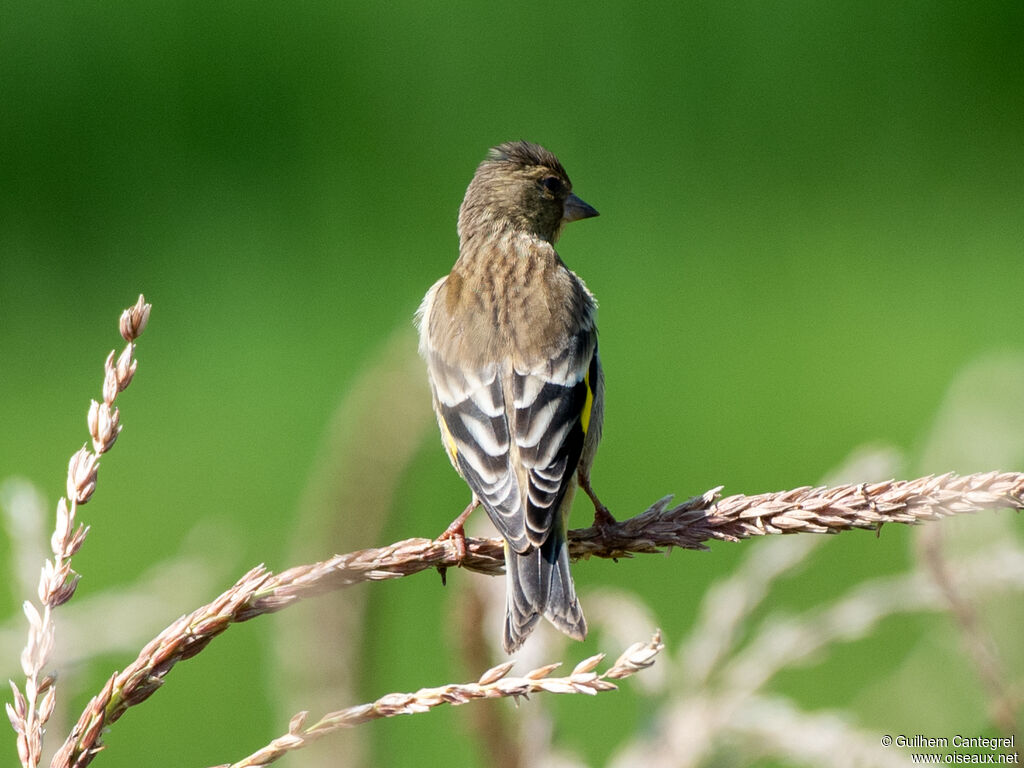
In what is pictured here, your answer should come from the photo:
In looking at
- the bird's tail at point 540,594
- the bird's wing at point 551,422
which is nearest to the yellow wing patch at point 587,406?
the bird's wing at point 551,422

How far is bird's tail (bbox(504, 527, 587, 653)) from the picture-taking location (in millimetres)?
2970

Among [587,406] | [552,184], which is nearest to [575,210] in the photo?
[552,184]

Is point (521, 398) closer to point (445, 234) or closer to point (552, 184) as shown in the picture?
point (552, 184)

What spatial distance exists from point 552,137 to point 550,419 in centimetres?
879

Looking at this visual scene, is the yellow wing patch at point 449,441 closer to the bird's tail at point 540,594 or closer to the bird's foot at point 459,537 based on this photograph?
the bird's foot at point 459,537

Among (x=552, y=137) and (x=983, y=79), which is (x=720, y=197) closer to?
(x=552, y=137)

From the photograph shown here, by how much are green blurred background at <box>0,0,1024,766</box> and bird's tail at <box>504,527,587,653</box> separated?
3.89 m

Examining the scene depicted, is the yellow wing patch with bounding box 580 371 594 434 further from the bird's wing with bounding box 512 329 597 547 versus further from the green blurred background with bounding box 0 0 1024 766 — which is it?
the green blurred background with bounding box 0 0 1024 766

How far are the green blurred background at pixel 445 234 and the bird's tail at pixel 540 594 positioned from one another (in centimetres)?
389

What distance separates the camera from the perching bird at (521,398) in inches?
125

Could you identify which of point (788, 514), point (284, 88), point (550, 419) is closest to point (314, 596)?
point (788, 514)

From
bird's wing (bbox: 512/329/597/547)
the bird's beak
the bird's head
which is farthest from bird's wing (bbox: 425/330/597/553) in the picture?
the bird's beak

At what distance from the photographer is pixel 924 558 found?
2.58 metres

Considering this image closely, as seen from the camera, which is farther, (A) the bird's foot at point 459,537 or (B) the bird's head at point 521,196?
(B) the bird's head at point 521,196
